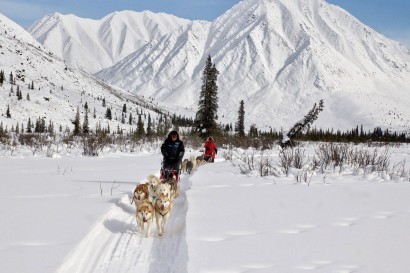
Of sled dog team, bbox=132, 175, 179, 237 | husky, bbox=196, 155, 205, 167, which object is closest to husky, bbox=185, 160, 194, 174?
husky, bbox=196, 155, 205, 167

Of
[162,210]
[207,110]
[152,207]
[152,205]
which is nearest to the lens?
[162,210]

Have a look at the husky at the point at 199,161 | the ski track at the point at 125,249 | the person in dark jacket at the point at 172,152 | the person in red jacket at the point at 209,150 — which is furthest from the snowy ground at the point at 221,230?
the person in red jacket at the point at 209,150

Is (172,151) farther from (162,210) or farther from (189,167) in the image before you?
(189,167)

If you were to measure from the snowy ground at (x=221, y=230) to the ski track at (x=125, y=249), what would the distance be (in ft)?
0.05

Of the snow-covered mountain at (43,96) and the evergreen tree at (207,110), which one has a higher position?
the snow-covered mountain at (43,96)

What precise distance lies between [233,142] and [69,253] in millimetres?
→ 27616

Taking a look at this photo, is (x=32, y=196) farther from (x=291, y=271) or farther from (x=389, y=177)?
(x=389, y=177)

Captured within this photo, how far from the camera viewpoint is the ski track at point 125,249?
17.3 feet

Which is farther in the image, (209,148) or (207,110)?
(207,110)

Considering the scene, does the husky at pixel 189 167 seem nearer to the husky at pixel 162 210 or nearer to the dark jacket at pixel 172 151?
the dark jacket at pixel 172 151

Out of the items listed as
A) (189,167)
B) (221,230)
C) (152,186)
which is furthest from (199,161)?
(221,230)

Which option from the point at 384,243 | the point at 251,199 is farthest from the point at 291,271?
the point at 251,199

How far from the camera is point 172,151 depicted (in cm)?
1086

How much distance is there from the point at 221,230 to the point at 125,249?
4.99 ft
